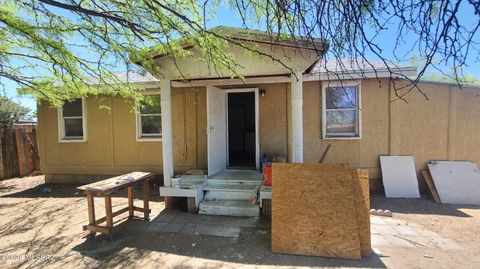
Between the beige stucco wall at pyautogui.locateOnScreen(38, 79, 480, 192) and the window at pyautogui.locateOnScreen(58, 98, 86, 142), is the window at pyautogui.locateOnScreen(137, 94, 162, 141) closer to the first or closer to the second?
the beige stucco wall at pyautogui.locateOnScreen(38, 79, 480, 192)

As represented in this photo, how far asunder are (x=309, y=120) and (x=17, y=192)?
8.96m

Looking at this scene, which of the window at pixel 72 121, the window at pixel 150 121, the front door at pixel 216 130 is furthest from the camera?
Result: the window at pixel 72 121

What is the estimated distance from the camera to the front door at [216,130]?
604 centimetres

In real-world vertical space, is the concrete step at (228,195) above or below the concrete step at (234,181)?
below

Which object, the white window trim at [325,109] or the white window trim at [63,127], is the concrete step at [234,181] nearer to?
the white window trim at [325,109]

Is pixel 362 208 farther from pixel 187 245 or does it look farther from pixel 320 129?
pixel 320 129

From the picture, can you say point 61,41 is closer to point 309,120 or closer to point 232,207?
point 232,207

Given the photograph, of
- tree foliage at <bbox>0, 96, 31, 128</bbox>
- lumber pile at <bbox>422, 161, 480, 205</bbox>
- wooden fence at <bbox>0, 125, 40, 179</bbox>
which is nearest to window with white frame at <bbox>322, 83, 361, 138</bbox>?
lumber pile at <bbox>422, 161, 480, 205</bbox>

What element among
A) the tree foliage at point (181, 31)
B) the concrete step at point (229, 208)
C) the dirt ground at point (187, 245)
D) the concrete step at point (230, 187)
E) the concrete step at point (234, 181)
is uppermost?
the tree foliage at point (181, 31)

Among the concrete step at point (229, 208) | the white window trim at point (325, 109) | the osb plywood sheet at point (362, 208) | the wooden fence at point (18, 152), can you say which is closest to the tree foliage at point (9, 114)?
the wooden fence at point (18, 152)

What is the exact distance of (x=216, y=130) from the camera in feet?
20.8

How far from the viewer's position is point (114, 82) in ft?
18.7

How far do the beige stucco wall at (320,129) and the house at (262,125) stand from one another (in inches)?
1.0

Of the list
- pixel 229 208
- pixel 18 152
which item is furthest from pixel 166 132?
pixel 18 152
